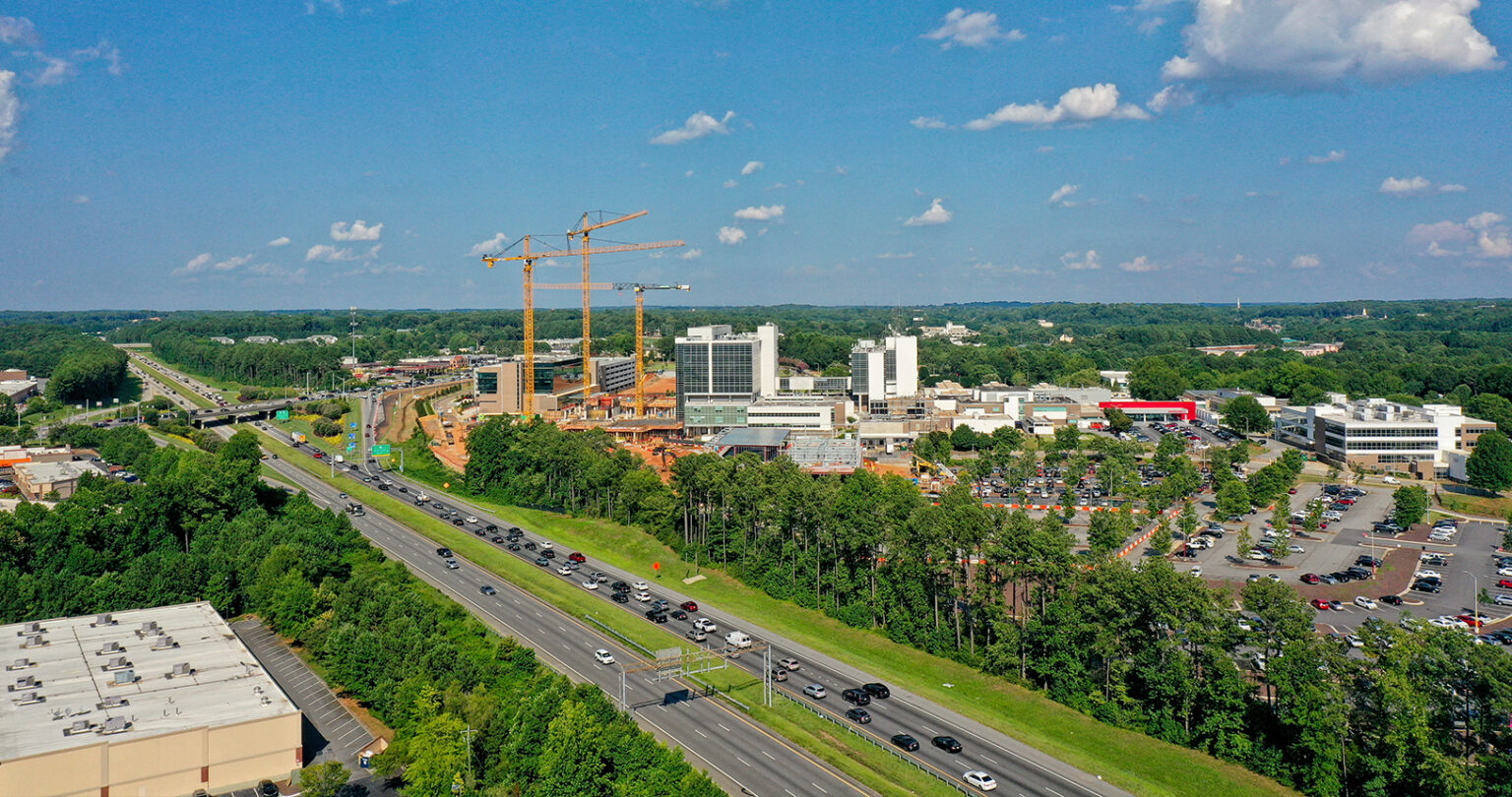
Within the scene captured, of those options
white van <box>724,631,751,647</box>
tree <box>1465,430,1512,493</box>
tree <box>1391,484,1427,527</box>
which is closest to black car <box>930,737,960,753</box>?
white van <box>724,631,751,647</box>

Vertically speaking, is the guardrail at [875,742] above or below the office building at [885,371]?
below

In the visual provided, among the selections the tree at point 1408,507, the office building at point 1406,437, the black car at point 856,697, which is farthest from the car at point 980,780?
the office building at point 1406,437

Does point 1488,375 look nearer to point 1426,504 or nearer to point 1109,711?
point 1426,504

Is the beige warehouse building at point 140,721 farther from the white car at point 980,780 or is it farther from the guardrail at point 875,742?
the white car at point 980,780

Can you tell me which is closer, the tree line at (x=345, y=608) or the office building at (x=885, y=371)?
the tree line at (x=345, y=608)

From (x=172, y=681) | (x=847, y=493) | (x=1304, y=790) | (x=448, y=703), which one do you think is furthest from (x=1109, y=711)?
(x=172, y=681)

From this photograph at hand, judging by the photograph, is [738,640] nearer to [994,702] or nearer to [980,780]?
[994,702]

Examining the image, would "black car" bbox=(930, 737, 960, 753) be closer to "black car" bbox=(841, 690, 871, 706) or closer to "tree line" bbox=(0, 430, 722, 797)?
"black car" bbox=(841, 690, 871, 706)
